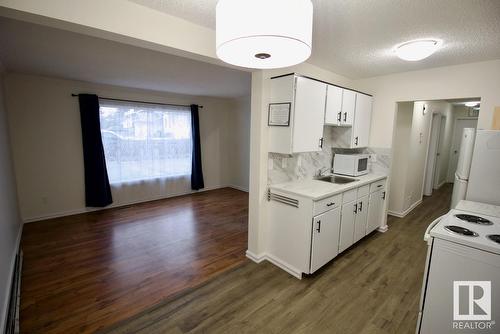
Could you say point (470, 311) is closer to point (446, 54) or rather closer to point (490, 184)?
point (490, 184)

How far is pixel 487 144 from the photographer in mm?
2201

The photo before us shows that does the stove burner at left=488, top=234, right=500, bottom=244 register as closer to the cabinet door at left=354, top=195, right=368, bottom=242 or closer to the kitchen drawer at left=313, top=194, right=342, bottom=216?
the kitchen drawer at left=313, top=194, right=342, bottom=216

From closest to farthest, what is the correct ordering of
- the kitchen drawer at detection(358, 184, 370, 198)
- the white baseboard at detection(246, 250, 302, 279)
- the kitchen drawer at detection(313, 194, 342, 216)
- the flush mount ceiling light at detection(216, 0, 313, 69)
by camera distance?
the flush mount ceiling light at detection(216, 0, 313, 69) < the kitchen drawer at detection(313, 194, 342, 216) < the white baseboard at detection(246, 250, 302, 279) < the kitchen drawer at detection(358, 184, 370, 198)

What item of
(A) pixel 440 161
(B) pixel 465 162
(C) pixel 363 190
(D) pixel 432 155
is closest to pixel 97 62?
(C) pixel 363 190

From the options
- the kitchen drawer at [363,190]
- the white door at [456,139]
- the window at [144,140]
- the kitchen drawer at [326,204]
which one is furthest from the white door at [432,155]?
the window at [144,140]

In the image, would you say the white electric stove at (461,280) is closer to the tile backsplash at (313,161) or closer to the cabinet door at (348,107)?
the tile backsplash at (313,161)

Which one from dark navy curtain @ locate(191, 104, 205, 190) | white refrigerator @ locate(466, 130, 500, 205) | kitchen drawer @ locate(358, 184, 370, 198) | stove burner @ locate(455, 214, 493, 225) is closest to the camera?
stove burner @ locate(455, 214, 493, 225)

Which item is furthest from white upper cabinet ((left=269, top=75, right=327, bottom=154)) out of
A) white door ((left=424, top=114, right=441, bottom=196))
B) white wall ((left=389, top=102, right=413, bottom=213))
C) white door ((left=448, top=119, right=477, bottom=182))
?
white door ((left=448, top=119, right=477, bottom=182))

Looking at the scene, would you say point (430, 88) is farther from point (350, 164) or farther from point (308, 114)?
point (308, 114)

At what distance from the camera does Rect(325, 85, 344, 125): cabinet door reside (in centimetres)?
276

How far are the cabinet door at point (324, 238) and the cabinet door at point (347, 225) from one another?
0.09 m

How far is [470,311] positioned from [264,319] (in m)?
1.40

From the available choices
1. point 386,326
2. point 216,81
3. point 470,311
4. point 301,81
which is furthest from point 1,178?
point 470,311

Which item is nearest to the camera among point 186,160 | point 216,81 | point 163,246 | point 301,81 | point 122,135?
point 301,81
